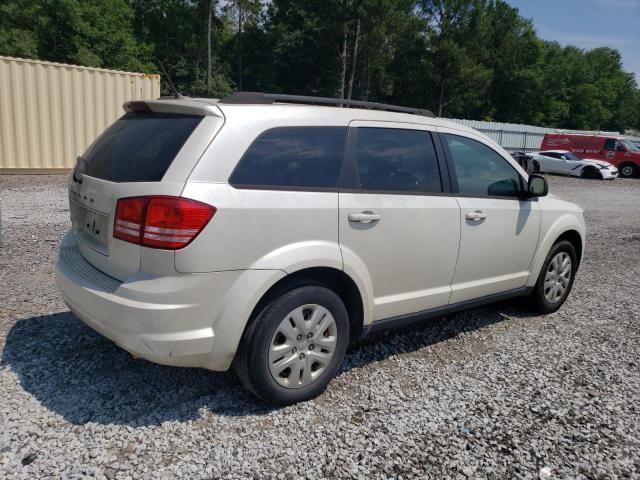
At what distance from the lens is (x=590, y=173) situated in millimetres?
24812

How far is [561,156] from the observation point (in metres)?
25.5

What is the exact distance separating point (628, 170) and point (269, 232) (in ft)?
95.4

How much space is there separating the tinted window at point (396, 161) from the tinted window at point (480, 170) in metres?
0.26

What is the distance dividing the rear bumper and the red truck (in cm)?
2908

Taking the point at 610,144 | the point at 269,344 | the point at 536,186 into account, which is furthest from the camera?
the point at 610,144

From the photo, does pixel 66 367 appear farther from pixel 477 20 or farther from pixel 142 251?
pixel 477 20

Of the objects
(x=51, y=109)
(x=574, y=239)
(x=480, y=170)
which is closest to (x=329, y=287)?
(x=480, y=170)

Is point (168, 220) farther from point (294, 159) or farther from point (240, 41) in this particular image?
point (240, 41)

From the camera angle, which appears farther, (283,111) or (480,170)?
(480,170)

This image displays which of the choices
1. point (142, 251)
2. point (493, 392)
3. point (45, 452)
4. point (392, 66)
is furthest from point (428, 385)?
point (392, 66)

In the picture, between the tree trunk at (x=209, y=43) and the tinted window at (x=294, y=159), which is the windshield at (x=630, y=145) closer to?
the tinted window at (x=294, y=159)

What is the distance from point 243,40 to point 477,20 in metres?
25.0

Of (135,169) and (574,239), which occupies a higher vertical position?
(135,169)

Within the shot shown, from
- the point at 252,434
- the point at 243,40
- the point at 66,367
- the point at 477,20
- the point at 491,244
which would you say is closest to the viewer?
the point at 252,434
